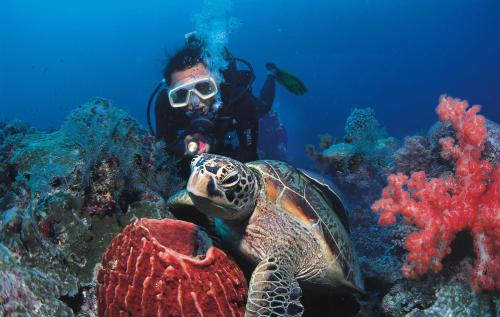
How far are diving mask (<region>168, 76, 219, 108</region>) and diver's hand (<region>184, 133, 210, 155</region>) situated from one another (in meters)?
0.47

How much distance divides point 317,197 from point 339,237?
35 centimetres

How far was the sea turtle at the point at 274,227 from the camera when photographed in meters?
1.68

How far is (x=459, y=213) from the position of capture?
1.95 meters

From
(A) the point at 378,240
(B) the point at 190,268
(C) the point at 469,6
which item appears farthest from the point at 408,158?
(C) the point at 469,6

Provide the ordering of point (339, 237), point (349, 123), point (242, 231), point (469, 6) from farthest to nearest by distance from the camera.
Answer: point (469, 6) → point (349, 123) → point (339, 237) → point (242, 231)

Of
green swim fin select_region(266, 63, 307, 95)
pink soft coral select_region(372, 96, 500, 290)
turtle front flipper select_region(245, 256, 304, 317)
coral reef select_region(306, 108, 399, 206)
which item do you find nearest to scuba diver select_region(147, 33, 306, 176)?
coral reef select_region(306, 108, 399, 206)

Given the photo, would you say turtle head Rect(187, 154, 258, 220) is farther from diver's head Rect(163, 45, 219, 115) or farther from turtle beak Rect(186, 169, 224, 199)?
diver's head Rect(163, 45, 219, 115)

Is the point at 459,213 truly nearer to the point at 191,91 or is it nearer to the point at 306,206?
the point at 306,206

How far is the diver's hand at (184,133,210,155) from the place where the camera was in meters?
3.76

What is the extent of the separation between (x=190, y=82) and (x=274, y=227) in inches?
99.8

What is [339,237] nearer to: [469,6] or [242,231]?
[242,231]

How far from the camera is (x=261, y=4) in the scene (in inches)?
2090

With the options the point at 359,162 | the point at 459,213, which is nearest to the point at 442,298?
the point at 459,213

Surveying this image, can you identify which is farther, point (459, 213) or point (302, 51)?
point (302, 51)
